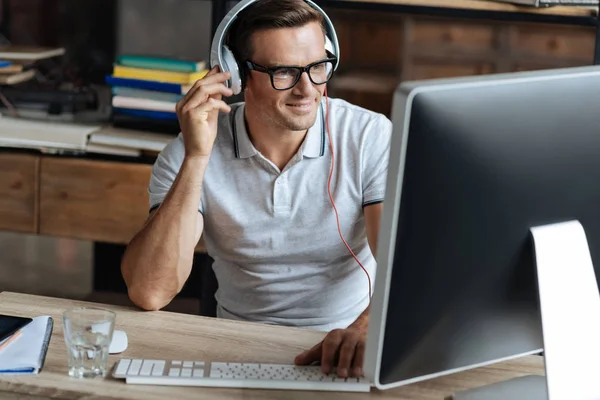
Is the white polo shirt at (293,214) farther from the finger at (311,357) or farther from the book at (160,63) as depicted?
the book at (160,63)

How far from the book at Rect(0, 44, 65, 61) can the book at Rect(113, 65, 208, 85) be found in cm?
32

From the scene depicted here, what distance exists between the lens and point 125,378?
4.34 ft

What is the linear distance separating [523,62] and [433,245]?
1.98 meters

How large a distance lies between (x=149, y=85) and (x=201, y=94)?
43.9 inches

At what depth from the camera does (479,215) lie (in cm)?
112

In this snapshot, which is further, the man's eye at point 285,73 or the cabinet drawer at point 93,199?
the cabinet drawer at point 93,199

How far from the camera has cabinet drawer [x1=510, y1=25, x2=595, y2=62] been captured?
288 centimetres

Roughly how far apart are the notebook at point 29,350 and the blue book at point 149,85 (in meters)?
1.39

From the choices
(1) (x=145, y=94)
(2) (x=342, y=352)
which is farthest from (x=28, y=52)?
(2) (x=342, y=352)

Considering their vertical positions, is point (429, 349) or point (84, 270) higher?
point (429, 349)

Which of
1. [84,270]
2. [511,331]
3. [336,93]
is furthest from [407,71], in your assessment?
[511,331]

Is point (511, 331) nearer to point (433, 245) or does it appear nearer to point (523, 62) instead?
point (433, 245)

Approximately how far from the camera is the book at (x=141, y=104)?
112 inches

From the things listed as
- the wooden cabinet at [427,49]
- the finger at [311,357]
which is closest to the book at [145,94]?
the wooden cabinet at [427,49]
